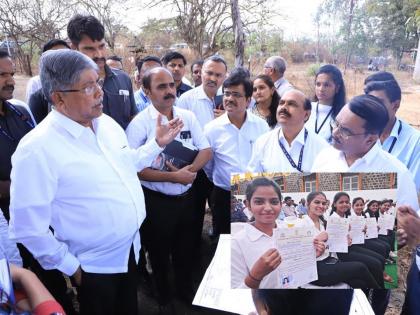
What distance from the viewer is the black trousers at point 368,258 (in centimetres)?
145

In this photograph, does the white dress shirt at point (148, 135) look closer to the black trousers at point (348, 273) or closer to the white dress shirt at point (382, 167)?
the white dress shirt at point (382, 167)

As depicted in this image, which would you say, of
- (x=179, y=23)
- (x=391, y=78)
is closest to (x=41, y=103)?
(x=391, y=78)

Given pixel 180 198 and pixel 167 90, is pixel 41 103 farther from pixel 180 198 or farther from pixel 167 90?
pixel 180 198

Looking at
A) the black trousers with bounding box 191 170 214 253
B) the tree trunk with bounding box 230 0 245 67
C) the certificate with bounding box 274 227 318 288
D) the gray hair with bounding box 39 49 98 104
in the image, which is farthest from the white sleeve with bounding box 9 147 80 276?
the tree trunk with bounding box 230 0 245 67

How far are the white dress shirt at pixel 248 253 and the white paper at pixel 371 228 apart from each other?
40 centimetres

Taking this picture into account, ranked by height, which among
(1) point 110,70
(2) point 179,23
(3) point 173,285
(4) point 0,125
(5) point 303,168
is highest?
(2) point 179,23

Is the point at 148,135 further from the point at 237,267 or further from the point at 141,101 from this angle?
the point at 141,101

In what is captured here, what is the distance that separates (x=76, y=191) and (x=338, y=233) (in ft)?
3.93

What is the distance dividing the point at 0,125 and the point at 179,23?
10.7 m

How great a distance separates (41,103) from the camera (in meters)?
2.55

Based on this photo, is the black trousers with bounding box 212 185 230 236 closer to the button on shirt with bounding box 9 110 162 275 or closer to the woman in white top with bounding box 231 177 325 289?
the button on shirt with bounding box 9 110 162 275

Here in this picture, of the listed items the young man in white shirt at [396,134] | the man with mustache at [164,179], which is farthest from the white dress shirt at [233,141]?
the young man in white shirt at [396,134]

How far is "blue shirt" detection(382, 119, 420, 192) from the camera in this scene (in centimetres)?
205

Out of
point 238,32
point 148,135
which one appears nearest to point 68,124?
point 148,135
